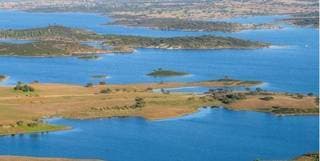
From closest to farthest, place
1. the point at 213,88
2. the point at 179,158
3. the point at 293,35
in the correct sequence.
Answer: the point at 179,158
the point at 213,88
the point at 293,35

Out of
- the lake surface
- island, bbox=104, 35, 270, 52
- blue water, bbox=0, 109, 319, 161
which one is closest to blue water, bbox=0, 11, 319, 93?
the lake surface

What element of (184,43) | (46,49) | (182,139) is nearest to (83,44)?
(46,49)

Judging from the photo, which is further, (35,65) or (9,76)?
(35,65)

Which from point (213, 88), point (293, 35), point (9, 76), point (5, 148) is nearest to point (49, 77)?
point (9, 76)

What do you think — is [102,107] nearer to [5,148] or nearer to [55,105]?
[55,105]

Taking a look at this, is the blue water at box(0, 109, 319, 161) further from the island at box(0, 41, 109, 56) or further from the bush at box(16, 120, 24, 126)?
the island at box(0, 41, 109, 56)

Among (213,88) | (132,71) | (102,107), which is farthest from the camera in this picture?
(132,71)
